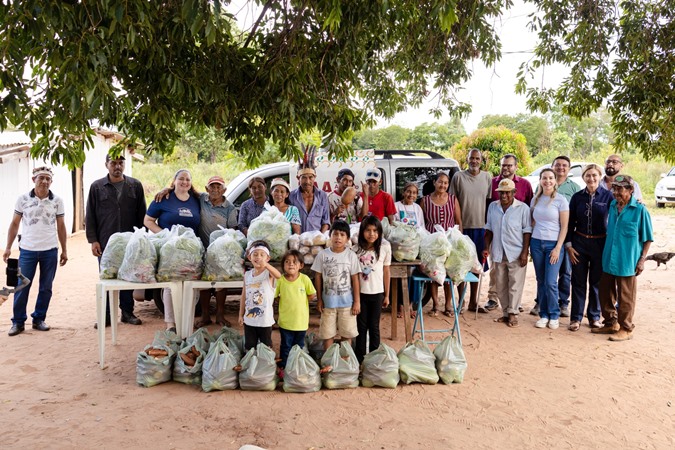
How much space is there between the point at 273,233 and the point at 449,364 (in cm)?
199

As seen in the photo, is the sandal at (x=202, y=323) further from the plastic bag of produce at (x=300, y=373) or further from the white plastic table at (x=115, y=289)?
the plastic bag of produce at (x=300, y=373)

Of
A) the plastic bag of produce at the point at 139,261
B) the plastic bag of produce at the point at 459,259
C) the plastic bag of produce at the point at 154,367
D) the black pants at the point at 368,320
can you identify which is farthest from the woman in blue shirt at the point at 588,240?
the plastic bag of produce at the point at 139,261

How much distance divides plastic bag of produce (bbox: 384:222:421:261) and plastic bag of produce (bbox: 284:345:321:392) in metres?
1.45

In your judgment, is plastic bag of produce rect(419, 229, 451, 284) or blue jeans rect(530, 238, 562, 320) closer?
plastic bag of produce rect(419, 229, 451, 284)

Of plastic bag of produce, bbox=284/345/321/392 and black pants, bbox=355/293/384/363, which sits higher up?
black pants, bbox=355/293/384/363

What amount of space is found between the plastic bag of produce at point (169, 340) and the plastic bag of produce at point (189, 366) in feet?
0.47

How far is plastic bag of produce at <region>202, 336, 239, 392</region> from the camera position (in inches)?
193

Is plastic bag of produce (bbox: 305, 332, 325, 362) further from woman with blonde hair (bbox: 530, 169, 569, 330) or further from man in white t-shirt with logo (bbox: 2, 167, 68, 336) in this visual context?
man in white t-shirt with logo (bbox: 2, 167, 68, 336)

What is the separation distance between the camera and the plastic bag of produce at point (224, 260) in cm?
544

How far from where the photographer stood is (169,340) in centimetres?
533

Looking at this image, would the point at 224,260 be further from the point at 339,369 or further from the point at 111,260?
the point at 339,369

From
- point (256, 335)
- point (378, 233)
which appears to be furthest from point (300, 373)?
point (378, 233)

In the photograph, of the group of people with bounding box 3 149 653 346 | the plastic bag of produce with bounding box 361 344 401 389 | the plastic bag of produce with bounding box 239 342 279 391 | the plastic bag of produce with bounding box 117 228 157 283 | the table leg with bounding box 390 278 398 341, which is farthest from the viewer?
the group of people with bounding box 3 149 653 346

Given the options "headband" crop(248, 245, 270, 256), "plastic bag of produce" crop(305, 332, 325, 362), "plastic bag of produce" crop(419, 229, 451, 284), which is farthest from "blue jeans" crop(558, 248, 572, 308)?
"headband" crop(248, 245, 270, 256)
